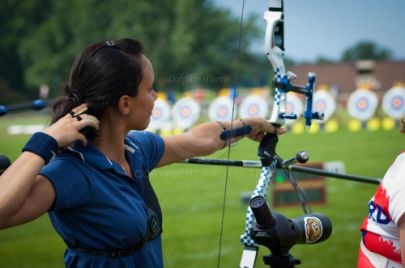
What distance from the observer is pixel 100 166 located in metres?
1.40

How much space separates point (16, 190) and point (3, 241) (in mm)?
4238

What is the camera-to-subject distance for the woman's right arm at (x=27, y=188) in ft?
3.95

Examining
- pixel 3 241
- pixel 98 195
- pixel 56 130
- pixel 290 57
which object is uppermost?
pixel 290 57

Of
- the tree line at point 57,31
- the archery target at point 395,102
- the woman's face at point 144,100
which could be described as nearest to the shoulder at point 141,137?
the woman's face at point 144,100

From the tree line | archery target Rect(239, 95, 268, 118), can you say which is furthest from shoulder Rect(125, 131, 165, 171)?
the tree line

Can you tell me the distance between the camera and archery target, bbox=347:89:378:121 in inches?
293

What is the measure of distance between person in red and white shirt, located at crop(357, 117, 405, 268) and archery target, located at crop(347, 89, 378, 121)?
6.07 meters

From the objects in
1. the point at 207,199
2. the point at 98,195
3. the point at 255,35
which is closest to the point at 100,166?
the point at 98,195

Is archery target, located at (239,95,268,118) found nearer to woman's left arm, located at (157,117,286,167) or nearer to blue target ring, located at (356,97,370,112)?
blue target ring, located at (356,97,370,112)

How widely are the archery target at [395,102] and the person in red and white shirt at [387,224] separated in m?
4.60

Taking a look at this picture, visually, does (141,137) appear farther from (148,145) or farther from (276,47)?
(276,47)

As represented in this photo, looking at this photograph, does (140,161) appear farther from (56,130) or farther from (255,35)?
(255,35)

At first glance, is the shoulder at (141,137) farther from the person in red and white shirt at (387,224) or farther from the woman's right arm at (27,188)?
the person in red and white shirt at (387,224)

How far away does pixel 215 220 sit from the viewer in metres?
5.74
